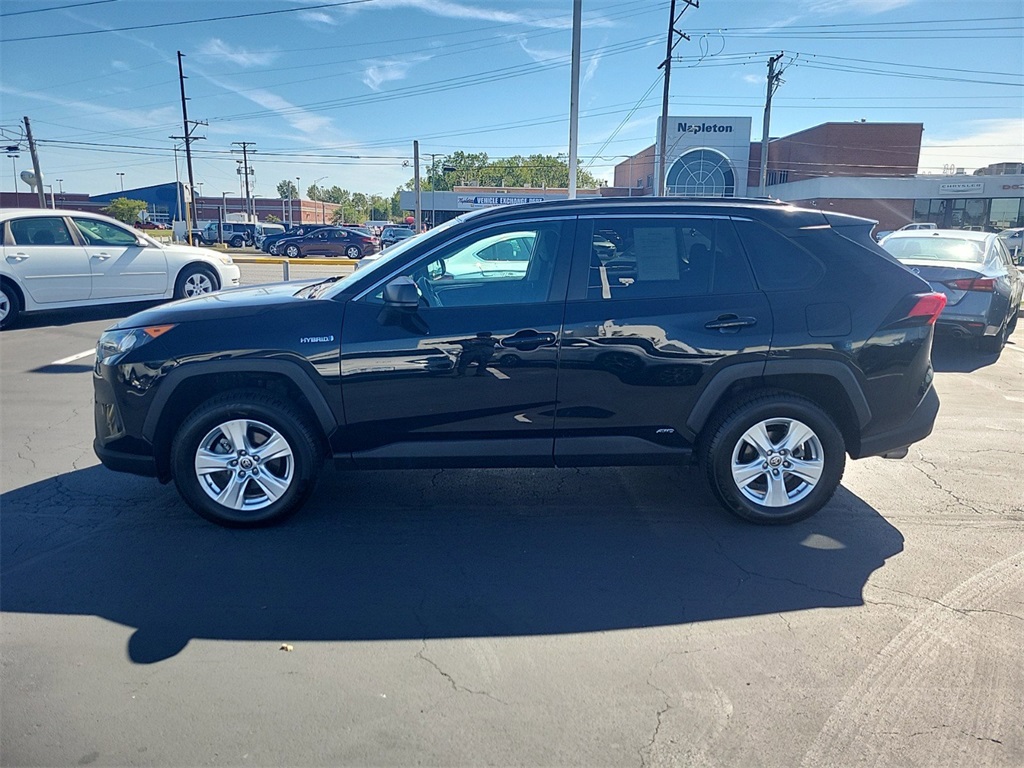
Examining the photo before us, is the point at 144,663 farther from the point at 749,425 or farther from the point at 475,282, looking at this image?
the point at 749,425

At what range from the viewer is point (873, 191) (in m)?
51.5

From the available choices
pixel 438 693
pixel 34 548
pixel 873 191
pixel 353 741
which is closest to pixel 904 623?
pixel 438 693

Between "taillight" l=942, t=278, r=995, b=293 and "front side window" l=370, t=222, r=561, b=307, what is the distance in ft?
22.9

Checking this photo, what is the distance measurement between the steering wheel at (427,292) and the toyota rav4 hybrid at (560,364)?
0.04 ft

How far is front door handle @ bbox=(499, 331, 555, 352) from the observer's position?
3.92 m

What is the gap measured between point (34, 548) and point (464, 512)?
240 centimetres

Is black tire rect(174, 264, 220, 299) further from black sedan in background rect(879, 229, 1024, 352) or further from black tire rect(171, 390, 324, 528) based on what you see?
black sedan in background rect(879, 229, 1024, 352)

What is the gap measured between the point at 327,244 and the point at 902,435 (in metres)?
35.4

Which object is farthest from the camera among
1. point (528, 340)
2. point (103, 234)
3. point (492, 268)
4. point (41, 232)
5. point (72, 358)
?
point (103, 234)

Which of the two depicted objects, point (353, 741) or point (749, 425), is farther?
point (749, 425)

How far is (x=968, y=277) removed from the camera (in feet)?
28.3

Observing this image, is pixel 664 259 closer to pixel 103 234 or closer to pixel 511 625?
pixel 511 625

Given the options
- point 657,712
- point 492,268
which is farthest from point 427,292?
point 657,712

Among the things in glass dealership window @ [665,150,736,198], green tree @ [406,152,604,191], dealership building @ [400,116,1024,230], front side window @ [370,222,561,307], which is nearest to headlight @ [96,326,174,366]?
front side window @ [370,222,561,307]
